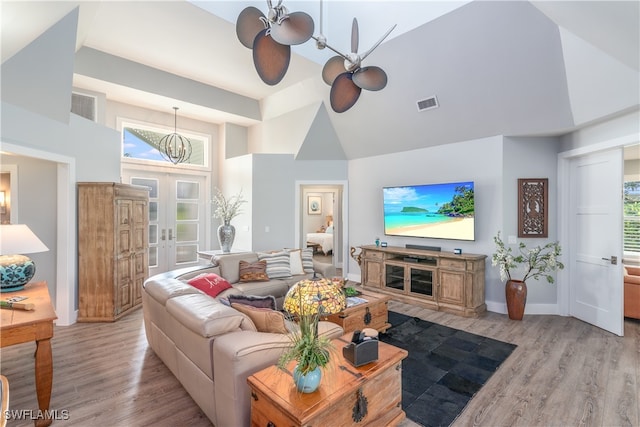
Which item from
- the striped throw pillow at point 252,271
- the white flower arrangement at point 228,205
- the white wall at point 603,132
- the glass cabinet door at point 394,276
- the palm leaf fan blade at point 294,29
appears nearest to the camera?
the palm leaf fan blade at point 294,29

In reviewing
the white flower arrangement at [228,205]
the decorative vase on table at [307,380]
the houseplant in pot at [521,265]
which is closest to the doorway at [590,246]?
the houseplant in pot at [521,265]

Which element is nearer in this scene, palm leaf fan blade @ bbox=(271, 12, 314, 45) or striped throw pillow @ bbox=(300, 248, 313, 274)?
palm leaf fan blade @ bbox=(271, 12, 314, 45)

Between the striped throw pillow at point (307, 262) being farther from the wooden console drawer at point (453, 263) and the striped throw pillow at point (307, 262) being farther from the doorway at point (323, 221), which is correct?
the wooden console drawer at point (453, 263)

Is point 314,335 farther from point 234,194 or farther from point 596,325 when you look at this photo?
point 234,194

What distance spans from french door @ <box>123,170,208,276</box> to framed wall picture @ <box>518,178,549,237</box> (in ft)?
21.3

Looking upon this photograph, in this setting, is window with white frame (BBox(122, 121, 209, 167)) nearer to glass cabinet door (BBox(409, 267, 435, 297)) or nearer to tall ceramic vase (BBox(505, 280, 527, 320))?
glass cabinet door (BBox(409, 267, 435, 297))

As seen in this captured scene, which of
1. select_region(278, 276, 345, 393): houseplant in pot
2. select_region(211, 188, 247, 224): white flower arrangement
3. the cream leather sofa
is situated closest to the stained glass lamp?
select_region(278, 276, 345, 393): houseplant in pot

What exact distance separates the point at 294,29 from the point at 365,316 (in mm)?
3038

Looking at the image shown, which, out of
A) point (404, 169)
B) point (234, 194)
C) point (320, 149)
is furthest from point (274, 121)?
point (404, 169)

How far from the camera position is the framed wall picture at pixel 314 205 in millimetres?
10484

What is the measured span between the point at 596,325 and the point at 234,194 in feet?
22.1

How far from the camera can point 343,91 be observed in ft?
8.43

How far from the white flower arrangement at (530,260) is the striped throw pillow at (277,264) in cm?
312

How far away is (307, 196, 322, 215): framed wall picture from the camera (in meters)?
10.5
